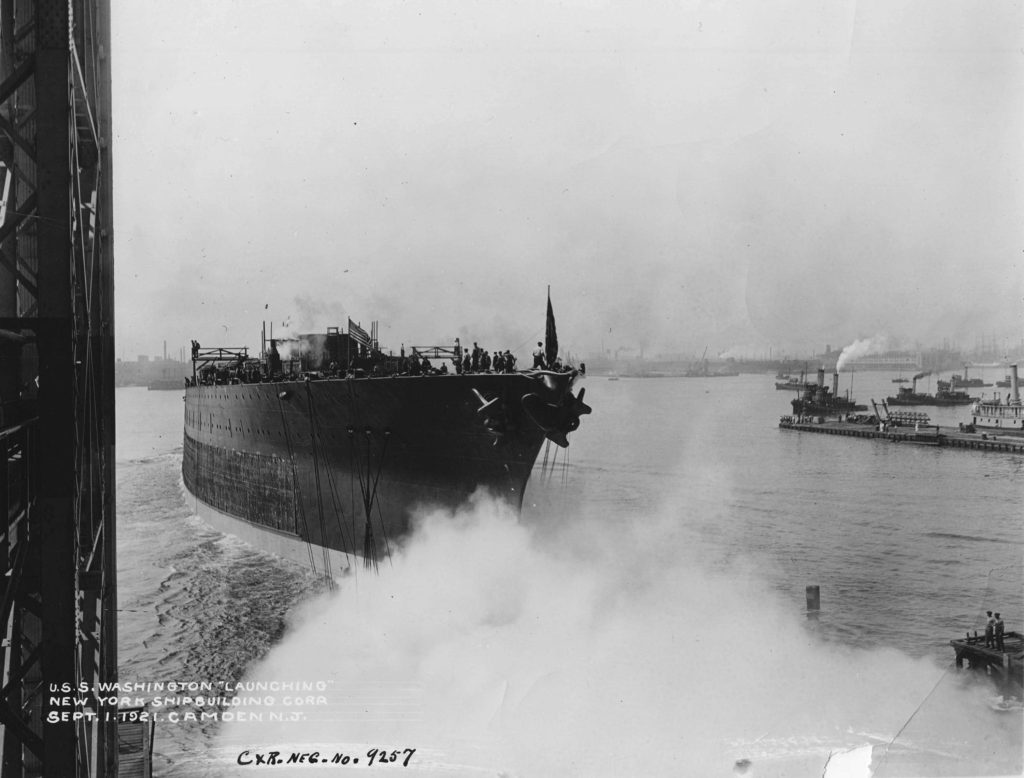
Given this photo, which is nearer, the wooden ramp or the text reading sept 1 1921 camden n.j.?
the wooden ramp

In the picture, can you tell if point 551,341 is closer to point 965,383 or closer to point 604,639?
point 604,639

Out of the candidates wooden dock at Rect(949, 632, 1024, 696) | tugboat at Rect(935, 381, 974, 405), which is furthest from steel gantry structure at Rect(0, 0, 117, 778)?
tugboat at Rect(935, 381, 974, 405)

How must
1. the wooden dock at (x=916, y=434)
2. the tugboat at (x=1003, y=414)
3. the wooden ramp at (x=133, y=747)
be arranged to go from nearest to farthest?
the wooden ramp at (x=133, y=747), the tugboat at (x=1003, y=414), the wooden dock at (x=916, y=434)

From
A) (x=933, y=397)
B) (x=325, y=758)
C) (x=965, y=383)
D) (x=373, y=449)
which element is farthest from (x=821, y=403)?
(x=325, y=758)

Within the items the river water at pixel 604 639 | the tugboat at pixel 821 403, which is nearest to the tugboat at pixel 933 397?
the tugboat at pixel 821 403

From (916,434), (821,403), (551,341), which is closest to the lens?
(551,341)

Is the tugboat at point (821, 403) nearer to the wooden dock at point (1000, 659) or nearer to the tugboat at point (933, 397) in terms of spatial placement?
the tugboat at point (933, 397)

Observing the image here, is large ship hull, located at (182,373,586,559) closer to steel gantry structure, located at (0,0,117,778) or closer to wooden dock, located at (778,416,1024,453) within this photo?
steel gantry structure, located at (0,0,117,778)
